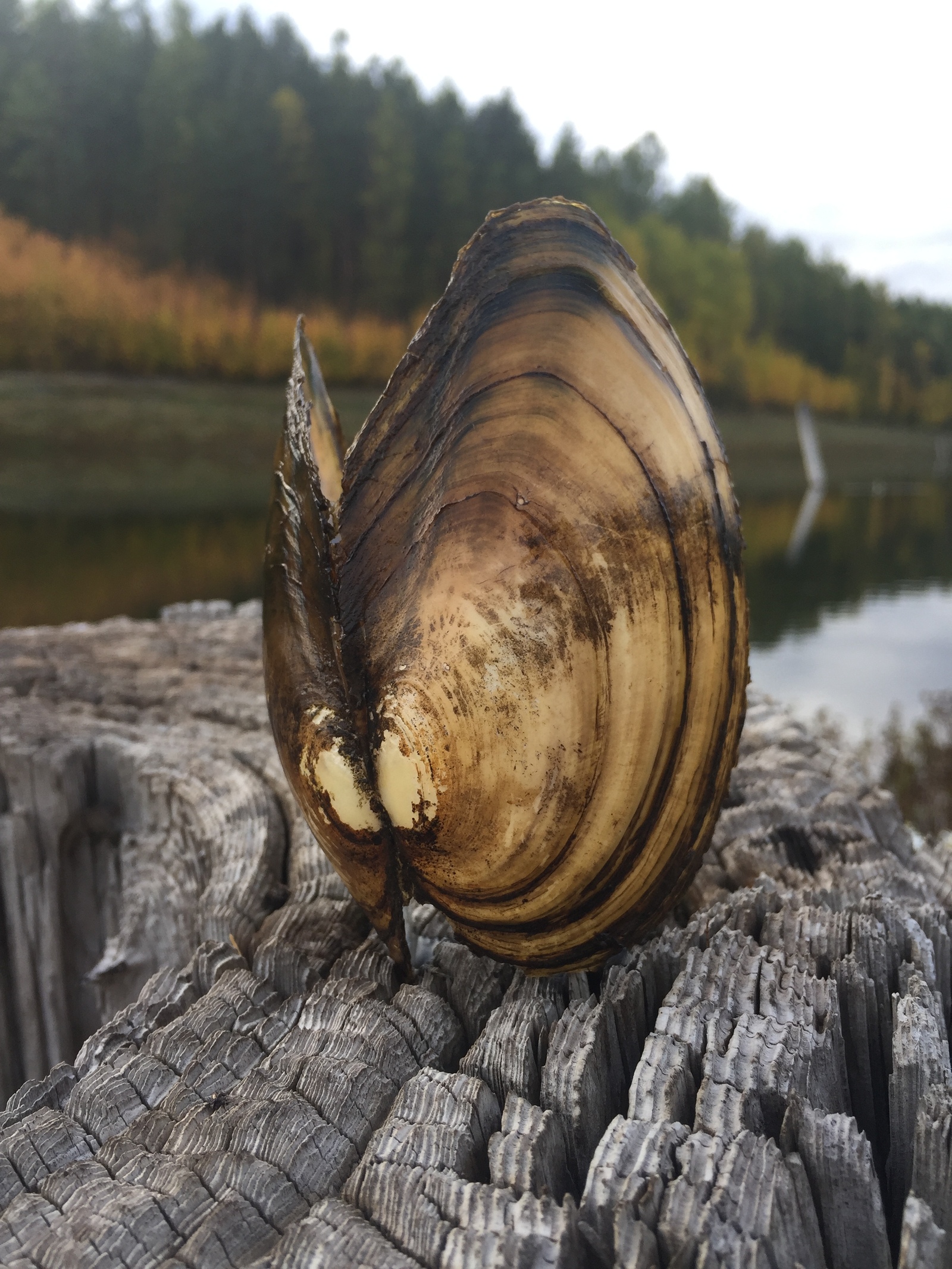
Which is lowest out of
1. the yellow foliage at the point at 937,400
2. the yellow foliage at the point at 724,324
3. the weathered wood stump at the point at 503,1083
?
the weathered wood stump at the point at 503,1083

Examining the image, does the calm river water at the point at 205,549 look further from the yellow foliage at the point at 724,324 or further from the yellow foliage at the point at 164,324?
the yellow foliage at the point at 724,324

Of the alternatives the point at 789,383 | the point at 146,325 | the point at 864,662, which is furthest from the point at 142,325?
the point at 789,383

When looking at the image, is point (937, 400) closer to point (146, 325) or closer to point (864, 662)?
point (864, 662)

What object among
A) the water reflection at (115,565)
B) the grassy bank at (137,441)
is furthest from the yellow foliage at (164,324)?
the water reflection at (115,565)

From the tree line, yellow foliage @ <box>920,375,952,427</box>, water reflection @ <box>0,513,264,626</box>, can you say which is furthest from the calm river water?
yellow foliage @ <box>920,375,952,427</box>

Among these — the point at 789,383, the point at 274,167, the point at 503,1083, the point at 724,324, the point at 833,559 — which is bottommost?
the point at 833,559

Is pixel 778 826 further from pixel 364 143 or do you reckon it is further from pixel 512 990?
pixel 364 143

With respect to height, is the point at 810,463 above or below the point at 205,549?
above

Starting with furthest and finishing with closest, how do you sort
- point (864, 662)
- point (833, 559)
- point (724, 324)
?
1. point (724, 324)
2. point (833, 559)
3. point (864, 662)
